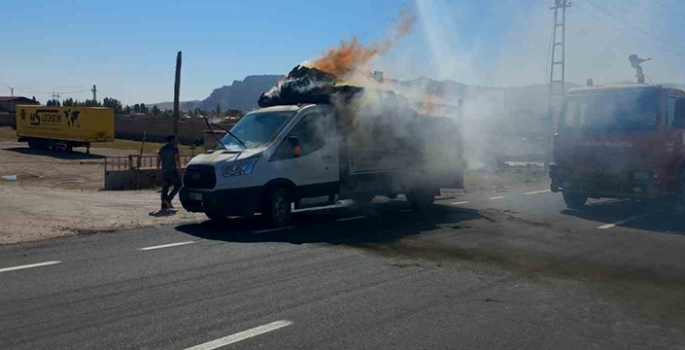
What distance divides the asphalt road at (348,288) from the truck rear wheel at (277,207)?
0.29 meters

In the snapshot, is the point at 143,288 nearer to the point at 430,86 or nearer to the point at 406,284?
the point at 406,284

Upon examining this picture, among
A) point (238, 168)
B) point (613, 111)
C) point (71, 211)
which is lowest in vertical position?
point (71, 211)

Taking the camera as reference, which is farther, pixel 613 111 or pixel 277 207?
pixel 613 111

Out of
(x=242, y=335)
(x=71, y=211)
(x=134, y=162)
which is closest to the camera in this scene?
Result: (x=242, y=335)

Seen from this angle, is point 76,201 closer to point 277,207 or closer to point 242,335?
point 277,207

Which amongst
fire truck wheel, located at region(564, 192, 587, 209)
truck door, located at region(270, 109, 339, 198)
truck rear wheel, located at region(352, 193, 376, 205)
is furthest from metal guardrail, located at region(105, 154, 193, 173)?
fire truck wheel, located at region(564, 192, 587, 209)

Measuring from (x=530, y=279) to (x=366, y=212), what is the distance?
21.5 feet

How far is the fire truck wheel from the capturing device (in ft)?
53.6

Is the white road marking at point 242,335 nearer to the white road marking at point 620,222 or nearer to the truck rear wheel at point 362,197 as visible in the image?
the truck rear wheel at point 362,197

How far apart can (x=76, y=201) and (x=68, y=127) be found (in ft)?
100

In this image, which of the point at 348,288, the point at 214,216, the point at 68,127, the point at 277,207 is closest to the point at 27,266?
the point at 214,216

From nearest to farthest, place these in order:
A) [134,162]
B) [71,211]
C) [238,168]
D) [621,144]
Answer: [238,168], [71,211], [621,144], [134,162]

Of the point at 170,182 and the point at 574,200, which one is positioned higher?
the point at 170,182

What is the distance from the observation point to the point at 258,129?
13.0 m
